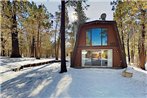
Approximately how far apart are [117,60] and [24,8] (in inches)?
430

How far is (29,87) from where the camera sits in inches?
559

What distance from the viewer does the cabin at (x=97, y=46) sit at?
22.2 metres

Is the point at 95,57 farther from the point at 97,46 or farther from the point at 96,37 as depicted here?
the point at 96,37

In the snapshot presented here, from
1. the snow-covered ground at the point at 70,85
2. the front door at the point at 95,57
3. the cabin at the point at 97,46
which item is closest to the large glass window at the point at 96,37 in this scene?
the cabin at the point at 97,46

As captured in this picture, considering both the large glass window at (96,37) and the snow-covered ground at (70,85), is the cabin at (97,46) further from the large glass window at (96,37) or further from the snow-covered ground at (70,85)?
the snow-covered ground at (70,85)

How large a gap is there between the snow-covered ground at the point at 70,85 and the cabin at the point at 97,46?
4.60m

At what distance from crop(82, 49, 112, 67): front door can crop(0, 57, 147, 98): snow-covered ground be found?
4740mm

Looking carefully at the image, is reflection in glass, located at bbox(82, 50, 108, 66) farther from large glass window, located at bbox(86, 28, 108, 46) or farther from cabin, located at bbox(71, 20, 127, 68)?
large glass window, located at bbox(86, 28, 108, 46)

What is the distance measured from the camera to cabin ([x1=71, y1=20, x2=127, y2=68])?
22.2 meters

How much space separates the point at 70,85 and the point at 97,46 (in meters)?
9.16

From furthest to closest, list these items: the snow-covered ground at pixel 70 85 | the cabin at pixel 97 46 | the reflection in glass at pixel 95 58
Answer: the reflection in glass at pixel 95 58
the cabin at pixel 97 46
the snow-covered ground at pixel 70 85

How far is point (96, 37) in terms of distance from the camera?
2283 centimetres

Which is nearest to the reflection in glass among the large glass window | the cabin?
the cabin

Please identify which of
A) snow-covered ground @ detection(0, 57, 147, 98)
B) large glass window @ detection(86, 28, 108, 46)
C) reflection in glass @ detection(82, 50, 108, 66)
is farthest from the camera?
reflection in glass @ detection(82, 50, 108, 66)
